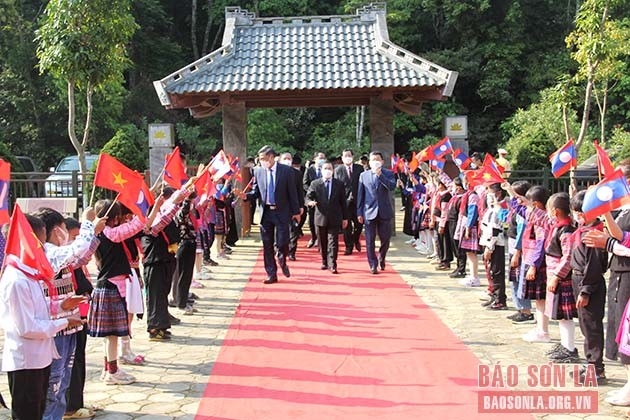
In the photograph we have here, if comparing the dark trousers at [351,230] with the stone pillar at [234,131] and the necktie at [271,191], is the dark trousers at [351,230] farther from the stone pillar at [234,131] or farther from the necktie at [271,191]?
the stone pillar at [234,131]

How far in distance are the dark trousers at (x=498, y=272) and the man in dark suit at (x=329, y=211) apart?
2.99m

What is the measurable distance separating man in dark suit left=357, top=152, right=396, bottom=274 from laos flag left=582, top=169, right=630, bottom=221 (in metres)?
5.44

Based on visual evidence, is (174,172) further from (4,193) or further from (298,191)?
(298,191)

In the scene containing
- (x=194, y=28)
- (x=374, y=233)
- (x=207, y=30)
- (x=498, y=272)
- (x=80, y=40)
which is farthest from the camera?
(x=194, y=28)

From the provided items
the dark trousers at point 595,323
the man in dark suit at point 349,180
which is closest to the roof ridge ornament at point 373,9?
the man in dark suit at point 349,180

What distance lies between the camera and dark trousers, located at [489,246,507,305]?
770 cm

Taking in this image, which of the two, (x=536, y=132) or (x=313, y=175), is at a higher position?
(x=536, y=132)

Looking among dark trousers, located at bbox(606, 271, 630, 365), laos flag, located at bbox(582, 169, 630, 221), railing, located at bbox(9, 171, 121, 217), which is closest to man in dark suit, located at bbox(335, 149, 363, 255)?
railing, located at bbox(9, 171, 121, 217)

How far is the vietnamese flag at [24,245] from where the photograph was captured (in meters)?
3.46

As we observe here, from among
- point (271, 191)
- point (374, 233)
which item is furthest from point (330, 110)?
point (271, 191)

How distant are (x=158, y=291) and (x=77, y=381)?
1.82 meters

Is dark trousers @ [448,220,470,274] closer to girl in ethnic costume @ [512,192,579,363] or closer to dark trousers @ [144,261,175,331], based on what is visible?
girl in ethnic costume @ [512,192,579,363]

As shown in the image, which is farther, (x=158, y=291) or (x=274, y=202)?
(x=274, y=202)

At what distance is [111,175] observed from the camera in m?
4.94
